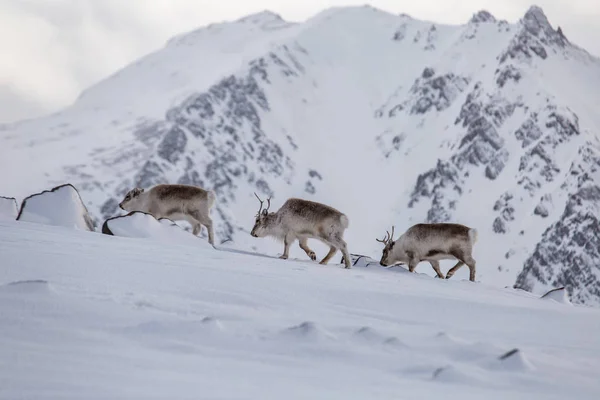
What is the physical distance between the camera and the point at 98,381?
511cm

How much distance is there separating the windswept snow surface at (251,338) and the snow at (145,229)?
16.1ft

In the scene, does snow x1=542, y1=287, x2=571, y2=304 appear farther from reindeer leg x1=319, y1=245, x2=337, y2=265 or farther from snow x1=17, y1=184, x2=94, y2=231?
snow x1=17, y1=184, x2=94, y2=231

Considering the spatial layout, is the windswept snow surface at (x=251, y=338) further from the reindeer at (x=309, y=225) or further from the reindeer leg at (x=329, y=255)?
the reindeer at (x=309, y=225)

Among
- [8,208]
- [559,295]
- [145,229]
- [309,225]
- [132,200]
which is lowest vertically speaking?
[8,208]

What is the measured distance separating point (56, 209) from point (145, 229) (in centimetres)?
216

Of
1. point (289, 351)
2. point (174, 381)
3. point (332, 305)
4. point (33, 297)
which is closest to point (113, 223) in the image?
point (332, 305)

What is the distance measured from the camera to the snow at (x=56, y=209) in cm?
1648

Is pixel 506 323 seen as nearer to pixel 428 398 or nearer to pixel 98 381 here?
pixel 428 398

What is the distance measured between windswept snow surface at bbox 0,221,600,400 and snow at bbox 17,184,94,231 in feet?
18.7

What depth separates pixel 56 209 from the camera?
16875 millimetres

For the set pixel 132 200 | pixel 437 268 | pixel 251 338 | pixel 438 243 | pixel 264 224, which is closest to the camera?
pixel 251 338

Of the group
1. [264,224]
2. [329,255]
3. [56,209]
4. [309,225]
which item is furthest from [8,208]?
[329,255]

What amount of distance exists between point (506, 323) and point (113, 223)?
9.23 m

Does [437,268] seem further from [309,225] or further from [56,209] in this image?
[56,209]
